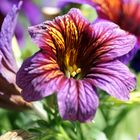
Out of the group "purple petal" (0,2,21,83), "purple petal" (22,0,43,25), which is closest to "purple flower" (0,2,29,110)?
"purple petal" (0,2,21,83)

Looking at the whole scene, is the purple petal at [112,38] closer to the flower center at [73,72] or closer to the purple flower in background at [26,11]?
the flower center at [73,72]

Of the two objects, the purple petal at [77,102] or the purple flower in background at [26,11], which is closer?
the purple petal at [77,102]

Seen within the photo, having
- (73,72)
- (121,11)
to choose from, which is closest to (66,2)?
(121,11)

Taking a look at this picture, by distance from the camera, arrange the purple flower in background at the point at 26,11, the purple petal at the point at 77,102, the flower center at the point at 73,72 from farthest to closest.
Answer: the purple flower in background at the point at 26,11 < the flower center at the point at 73,72 < the purple petal at the point at 77,102

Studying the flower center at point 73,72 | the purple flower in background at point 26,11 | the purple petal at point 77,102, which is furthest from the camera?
the purple flower in background at point 26,11

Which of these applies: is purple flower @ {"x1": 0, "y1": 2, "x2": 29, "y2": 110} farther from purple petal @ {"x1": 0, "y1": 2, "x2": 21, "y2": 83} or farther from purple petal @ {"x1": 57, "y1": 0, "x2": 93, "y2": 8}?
purple petal @ {"x1": 57, "y1": 0, "x2": 93, "y2": 8}

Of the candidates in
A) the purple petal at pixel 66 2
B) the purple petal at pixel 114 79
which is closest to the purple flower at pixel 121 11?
the purple petal at pixel 66 2

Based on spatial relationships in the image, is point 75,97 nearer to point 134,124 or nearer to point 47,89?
point 47,89
